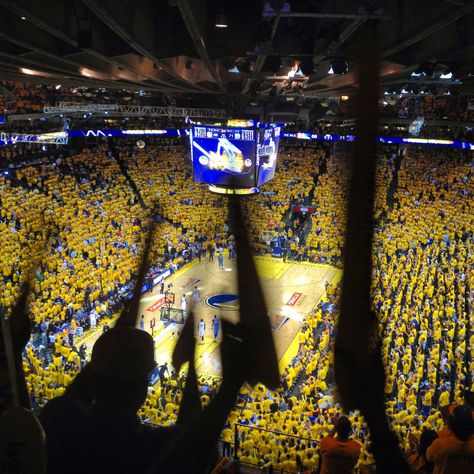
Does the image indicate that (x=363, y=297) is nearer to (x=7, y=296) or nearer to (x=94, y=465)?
(x=94, y=465)

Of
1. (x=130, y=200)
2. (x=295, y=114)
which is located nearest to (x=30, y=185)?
(x=130, y=200)

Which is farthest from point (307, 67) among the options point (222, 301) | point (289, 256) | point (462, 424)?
point (289, 256)

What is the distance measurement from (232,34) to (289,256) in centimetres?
2220

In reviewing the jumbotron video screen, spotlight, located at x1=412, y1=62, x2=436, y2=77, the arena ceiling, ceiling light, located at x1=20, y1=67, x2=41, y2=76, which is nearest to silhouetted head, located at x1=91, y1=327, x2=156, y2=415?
the arena ceiling

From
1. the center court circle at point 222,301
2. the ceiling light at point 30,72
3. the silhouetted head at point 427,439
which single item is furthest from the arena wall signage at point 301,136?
the silhouetted head at point 427,439

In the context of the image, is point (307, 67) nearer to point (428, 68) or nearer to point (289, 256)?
point (428, 68)

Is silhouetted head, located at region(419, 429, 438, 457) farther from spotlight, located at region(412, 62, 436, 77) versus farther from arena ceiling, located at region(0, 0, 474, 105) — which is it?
spotlight, located at region(412, 62, 436, 77)

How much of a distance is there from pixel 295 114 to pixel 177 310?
874 cm

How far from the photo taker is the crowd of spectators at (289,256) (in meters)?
11.2

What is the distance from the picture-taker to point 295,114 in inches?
686

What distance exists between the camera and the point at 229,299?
23.4m

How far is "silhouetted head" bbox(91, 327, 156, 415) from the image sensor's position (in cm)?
236

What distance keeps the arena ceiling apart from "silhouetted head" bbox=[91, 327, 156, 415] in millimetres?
4018

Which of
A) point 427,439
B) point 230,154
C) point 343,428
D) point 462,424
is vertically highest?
point 230,154
